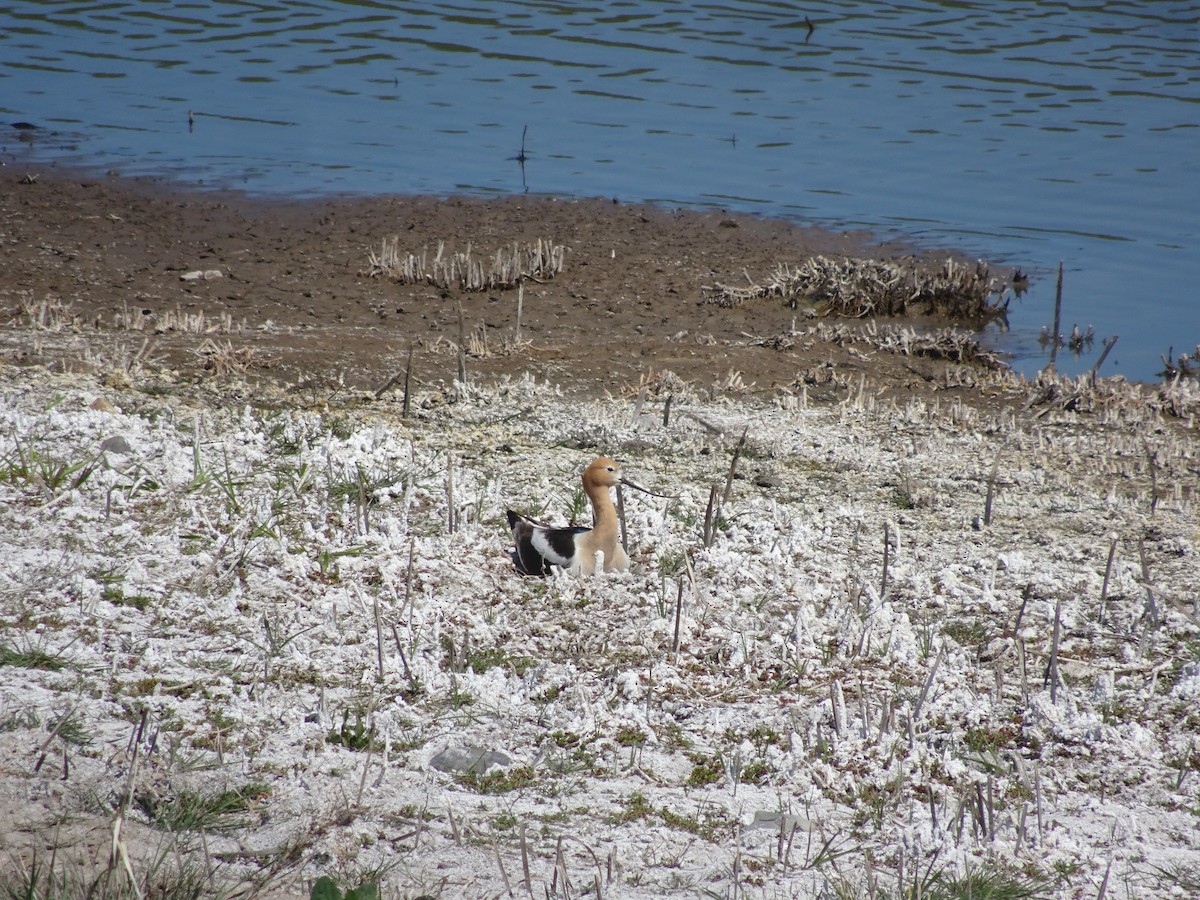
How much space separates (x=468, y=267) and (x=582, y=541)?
6.12 metres

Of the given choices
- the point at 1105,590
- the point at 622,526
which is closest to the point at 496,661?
the point at 622,526

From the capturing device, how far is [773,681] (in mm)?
4242

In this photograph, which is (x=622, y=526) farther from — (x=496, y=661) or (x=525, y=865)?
(x=525, y=865)

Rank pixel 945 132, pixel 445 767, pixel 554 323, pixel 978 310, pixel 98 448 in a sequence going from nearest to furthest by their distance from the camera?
pixel 445 767 < pixel 98 448 < pixel 554 323 < pixel 978 310 < pixel 945 132

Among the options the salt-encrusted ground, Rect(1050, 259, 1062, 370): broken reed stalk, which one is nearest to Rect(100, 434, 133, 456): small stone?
the salt-encrusted ground

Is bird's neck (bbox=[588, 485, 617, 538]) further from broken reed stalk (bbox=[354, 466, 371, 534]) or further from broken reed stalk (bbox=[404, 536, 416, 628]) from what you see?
broken reed stalk (bbox=[354, 466, 371, 534])

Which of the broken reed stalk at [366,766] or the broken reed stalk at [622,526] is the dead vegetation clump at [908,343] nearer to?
the broken reed stalk at [622,526]

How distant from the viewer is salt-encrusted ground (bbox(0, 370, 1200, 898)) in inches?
122

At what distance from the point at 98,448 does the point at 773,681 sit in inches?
134

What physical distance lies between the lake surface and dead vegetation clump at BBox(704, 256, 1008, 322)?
1.92ft

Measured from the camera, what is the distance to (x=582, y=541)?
4965 mm

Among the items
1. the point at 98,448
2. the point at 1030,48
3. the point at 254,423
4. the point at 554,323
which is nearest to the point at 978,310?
the point at 554,323

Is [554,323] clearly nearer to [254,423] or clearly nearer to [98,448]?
[254,423]

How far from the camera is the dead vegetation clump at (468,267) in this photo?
34.8ft
